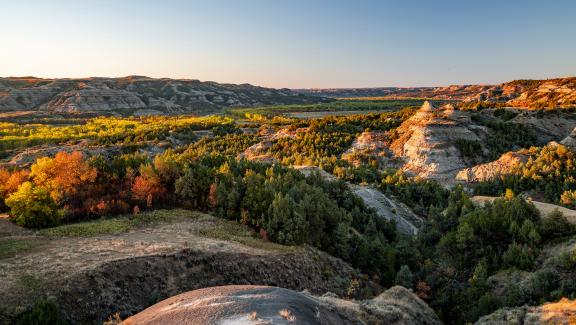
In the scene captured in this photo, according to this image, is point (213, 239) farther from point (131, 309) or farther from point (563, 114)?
point (563, 114)

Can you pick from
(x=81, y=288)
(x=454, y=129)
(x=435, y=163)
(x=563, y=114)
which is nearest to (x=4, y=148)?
(x=81, y=288)

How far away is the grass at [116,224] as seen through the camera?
1708cm

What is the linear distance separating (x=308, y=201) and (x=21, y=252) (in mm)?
13791

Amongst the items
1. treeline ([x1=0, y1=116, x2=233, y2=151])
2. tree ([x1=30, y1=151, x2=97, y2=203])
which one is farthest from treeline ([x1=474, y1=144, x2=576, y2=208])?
treeline ([x1=0, y1=116, x2=233, y2=151])

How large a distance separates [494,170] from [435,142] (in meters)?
10.8

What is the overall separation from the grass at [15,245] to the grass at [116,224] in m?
1.21

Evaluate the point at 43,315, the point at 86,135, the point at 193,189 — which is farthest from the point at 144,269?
the point at 86,135

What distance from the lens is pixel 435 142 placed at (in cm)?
5194

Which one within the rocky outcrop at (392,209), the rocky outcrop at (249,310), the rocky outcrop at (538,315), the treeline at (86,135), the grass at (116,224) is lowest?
the rocky outcrop at (392,209)

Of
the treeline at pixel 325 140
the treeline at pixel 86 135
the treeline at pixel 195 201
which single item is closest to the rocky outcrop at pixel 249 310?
the treeline at pixel 195 201

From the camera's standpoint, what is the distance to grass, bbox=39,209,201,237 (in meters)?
17.1

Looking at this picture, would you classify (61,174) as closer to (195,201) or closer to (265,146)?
(195,201)

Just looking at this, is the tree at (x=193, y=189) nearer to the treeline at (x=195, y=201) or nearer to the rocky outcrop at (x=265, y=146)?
the treeline at (x=195, y=201)

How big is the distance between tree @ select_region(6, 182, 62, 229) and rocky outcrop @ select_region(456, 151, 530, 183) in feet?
133
